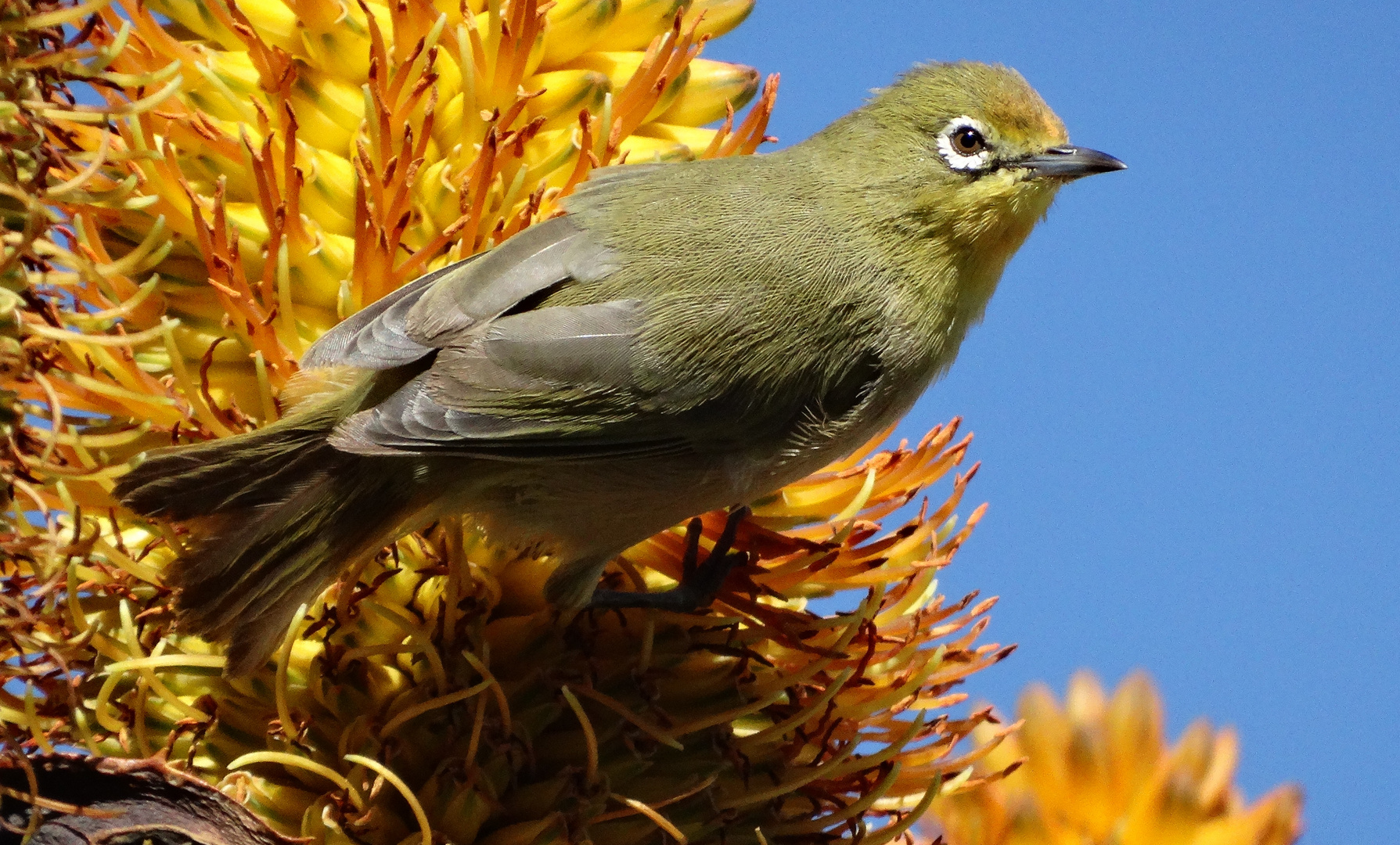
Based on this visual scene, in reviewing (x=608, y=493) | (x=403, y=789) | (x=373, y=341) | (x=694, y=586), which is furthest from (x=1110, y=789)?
(x=373, y=341)

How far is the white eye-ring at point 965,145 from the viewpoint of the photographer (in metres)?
3.75

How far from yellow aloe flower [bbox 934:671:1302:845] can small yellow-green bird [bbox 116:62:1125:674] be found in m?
1.01

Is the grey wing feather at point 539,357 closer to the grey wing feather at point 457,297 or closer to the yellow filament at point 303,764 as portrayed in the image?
the grey wing feather at point 457,297

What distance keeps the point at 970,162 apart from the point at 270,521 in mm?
1886

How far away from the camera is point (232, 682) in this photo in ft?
10.6

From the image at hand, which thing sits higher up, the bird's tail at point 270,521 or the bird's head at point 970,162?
the bird's head at point 970,162

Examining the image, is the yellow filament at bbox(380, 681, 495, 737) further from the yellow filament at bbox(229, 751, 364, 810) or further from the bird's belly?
the bird's belly

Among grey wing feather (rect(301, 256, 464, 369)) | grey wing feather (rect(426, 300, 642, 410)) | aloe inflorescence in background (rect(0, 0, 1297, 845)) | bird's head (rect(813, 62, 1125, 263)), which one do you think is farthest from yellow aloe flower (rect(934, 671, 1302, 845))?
grey wing feather (rect(301, 256, 464, 369))

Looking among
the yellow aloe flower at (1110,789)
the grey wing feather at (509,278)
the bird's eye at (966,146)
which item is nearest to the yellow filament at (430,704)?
the grey wing feather at (509,278)

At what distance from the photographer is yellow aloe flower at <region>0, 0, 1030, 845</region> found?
3.12 metres

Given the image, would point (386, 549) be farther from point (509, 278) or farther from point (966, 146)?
point (966, 146)

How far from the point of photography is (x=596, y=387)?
3215 mm

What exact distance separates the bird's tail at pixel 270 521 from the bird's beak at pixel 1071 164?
172cm

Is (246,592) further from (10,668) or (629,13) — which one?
(629,13)
